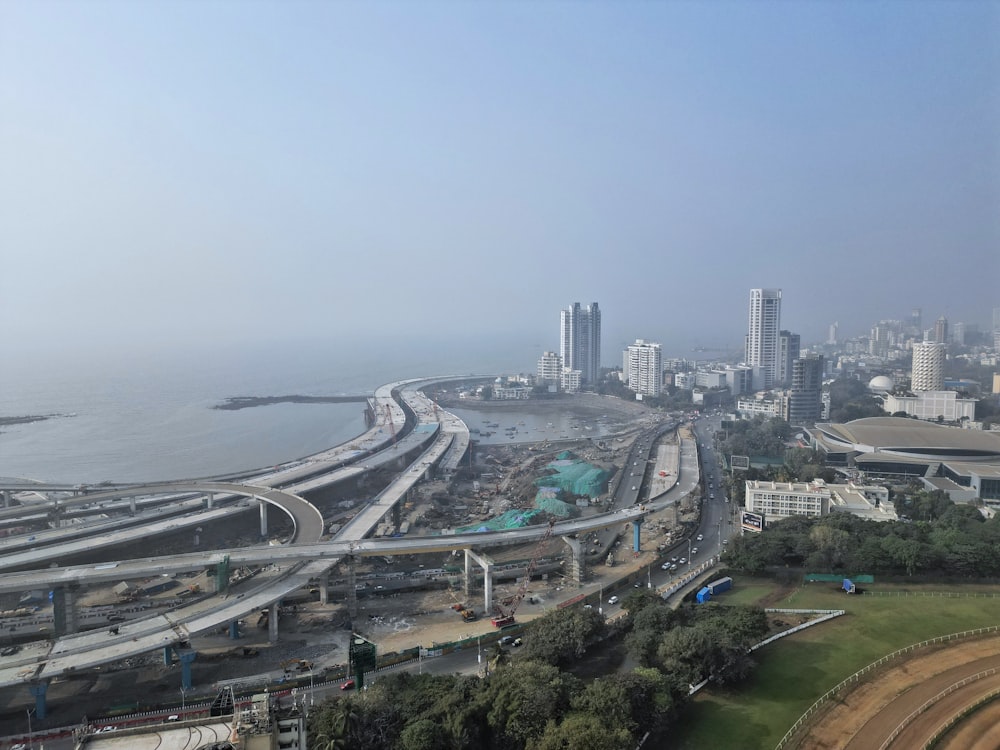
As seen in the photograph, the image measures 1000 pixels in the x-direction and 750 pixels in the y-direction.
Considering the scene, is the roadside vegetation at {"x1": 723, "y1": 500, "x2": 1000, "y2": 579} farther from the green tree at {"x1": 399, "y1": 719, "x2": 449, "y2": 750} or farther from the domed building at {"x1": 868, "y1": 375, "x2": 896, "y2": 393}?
the domed building at {"x1": 868, "y1": 375, "x2": 896, "y2": 393}

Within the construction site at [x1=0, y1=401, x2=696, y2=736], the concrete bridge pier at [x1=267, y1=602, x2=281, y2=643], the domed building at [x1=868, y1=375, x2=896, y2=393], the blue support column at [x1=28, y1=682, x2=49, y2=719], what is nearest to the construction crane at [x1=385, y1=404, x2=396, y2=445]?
the construction site at [x1=0, y1=401, x2=696, y2=736]

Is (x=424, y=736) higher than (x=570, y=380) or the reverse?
the reverse

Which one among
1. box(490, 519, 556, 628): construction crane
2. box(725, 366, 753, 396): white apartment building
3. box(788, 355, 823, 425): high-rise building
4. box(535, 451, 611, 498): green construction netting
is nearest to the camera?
box(490, 519, 556, 628): construction crane

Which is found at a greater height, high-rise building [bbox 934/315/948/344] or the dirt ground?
high-rise building [bbox 934/315/948/344]

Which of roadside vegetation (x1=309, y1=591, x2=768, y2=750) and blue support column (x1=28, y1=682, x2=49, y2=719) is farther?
blue support column (x1=28, y1=682, x2=49, y2=719)

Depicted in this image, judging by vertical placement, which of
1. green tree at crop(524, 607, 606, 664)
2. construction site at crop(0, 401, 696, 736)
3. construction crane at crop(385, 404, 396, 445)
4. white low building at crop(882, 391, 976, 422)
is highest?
white low building at crop(882, 391, 976, 422)

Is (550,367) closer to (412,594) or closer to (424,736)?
(412,594)

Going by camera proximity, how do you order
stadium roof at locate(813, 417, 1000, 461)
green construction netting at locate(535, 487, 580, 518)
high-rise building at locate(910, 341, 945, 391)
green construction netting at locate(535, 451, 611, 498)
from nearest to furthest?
green construction netting at locate(535, 487, 580, 518), green construction netting at locate(535, 451, 611, 498), stadium roof at locate(813, 417, 1000, 461), high-rise building at locate(910, 341, 945, 391)

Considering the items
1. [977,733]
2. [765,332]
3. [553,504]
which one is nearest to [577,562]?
[553,504]
